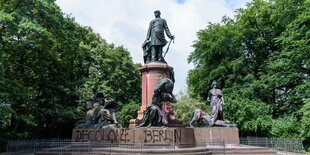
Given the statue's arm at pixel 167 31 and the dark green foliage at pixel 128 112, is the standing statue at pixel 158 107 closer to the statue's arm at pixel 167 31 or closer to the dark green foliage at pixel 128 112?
the statue's arm at pixel 167 31

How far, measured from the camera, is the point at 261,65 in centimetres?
3022

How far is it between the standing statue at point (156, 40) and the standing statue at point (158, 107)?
11.3 feet

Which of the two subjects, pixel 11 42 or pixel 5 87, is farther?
pixel 11 42

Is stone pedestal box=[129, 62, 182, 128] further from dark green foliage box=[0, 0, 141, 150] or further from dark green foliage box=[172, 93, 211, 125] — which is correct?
dark green foliage box=[172, 93, 211, 125]

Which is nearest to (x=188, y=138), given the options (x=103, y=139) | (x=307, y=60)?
(x=103, y=139)

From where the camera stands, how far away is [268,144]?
18.0m

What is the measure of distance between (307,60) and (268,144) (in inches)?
363

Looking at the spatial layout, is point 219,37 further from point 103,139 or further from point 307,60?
point 103,139

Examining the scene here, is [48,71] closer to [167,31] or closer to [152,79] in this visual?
[167,31]

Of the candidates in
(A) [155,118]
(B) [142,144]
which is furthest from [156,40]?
(B) [142,144]

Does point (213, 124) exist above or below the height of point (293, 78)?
below

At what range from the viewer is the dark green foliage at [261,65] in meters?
24.8

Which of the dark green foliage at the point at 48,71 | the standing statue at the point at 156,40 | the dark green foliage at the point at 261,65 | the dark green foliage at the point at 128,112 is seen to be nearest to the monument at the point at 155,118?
the standing statue at the point at 156,40

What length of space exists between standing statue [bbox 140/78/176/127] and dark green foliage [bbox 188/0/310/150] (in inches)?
496
